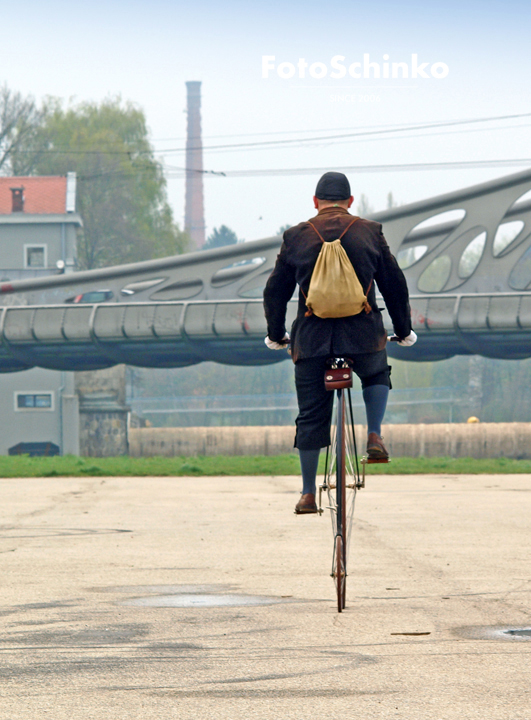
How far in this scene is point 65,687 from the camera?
305cm

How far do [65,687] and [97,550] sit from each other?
404 centimetres

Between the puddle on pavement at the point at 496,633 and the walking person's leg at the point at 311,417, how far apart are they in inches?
43.0

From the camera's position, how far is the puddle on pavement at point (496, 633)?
3.82 meters

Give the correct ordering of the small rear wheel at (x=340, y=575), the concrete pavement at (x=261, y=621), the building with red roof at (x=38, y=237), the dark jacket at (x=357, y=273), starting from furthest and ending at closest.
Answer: the building with red roof at (x=38, y=237) → the dark jacket at (x=357, y=273) → the small rear wheel at (x=340, y=575) → the concrete pavement at (x=261, y=621)

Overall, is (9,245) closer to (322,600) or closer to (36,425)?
(36,425)

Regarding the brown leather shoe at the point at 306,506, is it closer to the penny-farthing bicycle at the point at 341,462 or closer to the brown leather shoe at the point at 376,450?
the penny-farthing bicycle at the point at 341,462

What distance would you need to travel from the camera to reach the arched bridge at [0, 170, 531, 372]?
35.0 meters

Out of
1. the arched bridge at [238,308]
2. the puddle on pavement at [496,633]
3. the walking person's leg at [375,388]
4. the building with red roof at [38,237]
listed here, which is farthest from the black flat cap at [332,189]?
the building with red roof at [38,237]

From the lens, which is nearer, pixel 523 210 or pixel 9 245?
pixel 523 210

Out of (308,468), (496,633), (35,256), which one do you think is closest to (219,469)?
(308,468)

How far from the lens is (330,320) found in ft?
15.9

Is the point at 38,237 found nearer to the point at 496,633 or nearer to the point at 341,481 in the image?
the point at 341,481

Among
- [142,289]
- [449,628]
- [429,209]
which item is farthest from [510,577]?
[142,289]

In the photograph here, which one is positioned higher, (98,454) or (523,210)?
(523,210)
